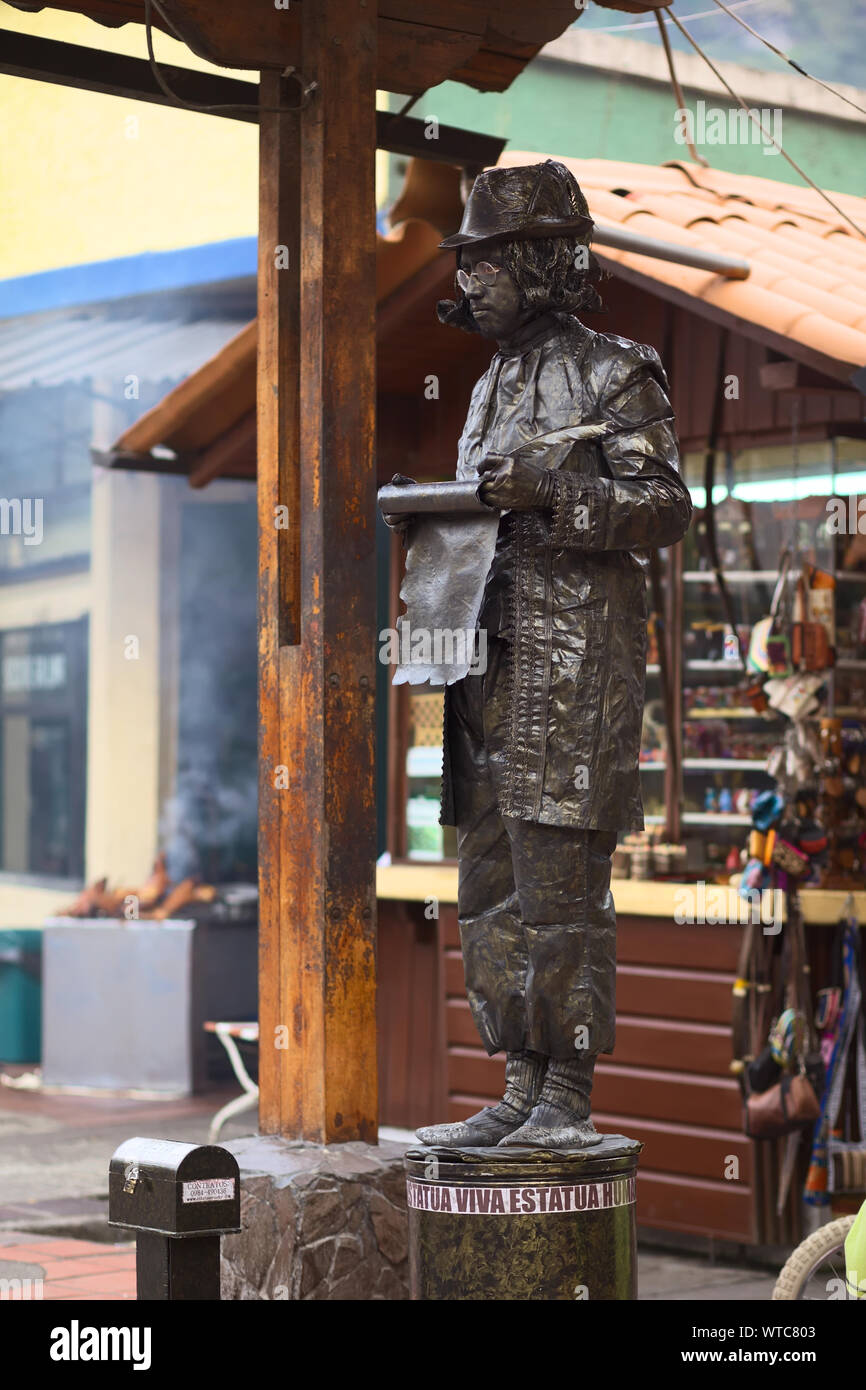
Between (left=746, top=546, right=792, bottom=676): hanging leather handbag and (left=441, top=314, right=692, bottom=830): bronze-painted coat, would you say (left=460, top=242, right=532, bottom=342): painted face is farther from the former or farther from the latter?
(left=746, top=546, right=792, bottom=676): hanging leather handbag

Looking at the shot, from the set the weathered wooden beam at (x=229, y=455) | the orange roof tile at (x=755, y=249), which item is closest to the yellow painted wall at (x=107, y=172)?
the weathered wooden beam at (x=229, y=455)

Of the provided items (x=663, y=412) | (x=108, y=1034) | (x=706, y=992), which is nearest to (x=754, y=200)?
(x=706, y=992)

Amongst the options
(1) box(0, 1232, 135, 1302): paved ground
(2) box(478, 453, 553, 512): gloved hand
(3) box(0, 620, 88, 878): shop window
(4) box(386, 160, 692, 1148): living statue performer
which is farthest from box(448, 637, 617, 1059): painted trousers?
(3) box(0, 620, 88, 878): shop window

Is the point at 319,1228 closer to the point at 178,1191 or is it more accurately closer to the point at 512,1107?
the point at 512,1107

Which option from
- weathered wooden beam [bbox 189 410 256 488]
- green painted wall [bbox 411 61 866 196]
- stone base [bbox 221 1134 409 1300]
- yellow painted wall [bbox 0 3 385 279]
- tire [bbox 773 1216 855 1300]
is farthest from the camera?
green painted wall [bbox 411 61 866 196]

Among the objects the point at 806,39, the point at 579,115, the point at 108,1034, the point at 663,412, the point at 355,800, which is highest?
the point at 806,39

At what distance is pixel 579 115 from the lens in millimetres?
13555

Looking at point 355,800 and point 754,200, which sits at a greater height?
point 754,200

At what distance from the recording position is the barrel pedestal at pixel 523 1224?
4.24 m

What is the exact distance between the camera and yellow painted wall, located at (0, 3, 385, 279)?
42.4 ft

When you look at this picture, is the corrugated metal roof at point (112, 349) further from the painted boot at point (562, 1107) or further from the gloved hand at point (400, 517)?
the painted boot at point (562, 1107)

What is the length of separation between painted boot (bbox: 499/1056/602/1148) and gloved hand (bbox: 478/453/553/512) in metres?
1.22
